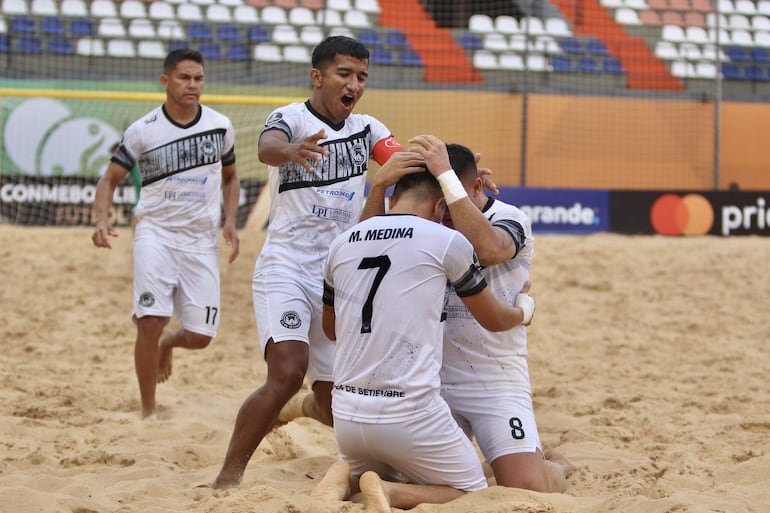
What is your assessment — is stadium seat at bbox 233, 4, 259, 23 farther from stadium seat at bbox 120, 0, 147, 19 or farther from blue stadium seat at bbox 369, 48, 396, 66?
blue stadium seat at bbox 369, 48, 396, 66

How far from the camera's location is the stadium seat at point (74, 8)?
16000 millimetres

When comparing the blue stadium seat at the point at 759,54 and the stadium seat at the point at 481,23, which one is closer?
the blue stadium seat at the point at 759,54

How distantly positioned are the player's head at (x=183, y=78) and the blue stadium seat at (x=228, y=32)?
9.68 meters

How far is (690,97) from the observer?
1537 cm

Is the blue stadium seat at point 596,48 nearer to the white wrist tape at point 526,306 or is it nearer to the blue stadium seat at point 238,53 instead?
the blue stadium seat at point 238,53

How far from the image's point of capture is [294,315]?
4.53m

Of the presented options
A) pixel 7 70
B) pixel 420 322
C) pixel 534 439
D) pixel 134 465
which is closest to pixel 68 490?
pixel 134 465

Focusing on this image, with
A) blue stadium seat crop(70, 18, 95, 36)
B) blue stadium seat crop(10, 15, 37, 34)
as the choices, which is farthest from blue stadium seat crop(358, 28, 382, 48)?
blue stadium seat crop(10, 15, 37, 34)

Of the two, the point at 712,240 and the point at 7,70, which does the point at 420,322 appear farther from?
the point at 7,70

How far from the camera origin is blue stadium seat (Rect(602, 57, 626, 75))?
16.3 metres

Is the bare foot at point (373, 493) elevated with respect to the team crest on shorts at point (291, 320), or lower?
lower

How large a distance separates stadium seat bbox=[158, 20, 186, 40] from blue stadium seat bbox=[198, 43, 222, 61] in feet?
1.92

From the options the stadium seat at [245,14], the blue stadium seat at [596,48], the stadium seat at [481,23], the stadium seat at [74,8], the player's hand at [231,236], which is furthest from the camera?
the stadium seat at [481,23]

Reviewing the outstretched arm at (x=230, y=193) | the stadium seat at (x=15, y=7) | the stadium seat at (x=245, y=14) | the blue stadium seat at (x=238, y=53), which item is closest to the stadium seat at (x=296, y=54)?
the blue stadium seat at (x=238, y=53)
